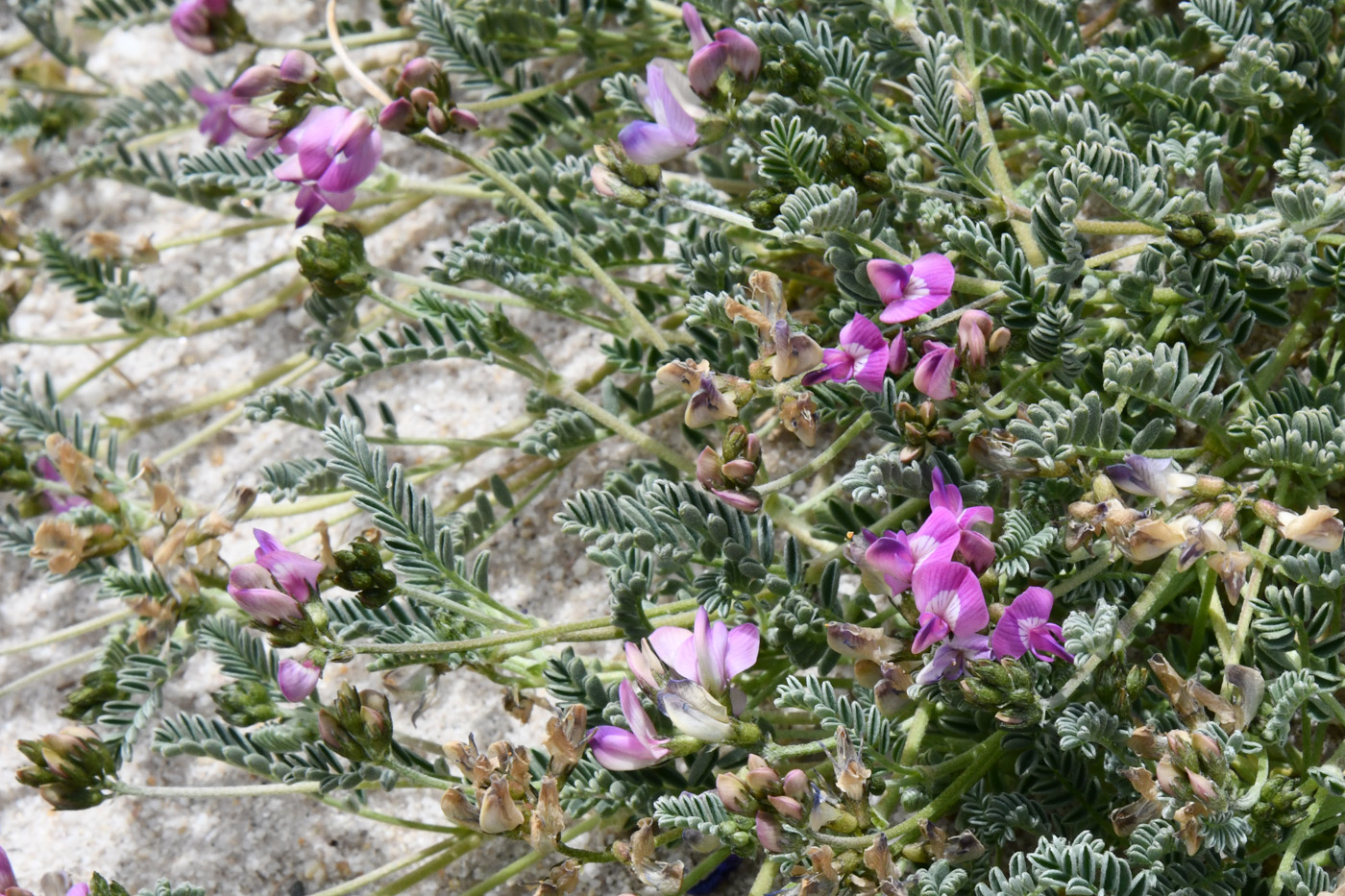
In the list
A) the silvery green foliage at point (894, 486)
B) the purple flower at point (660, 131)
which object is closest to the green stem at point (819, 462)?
the silvery green foliage at point (894, 486)

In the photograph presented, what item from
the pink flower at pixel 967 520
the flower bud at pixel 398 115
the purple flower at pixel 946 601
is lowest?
the purple flower at pixel 946 601

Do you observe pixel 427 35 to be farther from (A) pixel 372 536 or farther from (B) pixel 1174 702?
(B) pixel 1174 702

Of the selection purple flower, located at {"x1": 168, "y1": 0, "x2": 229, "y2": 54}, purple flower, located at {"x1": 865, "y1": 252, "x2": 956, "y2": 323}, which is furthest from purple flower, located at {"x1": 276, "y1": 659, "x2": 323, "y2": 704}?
purple flower, located at {"x1": 168, "y1": 0, "x2": 229, "y2": 54}

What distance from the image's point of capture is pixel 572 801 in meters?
1.32

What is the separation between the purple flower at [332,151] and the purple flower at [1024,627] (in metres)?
0.92

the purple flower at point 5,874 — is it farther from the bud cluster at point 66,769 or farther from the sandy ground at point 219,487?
the sandy ground at point 219,487

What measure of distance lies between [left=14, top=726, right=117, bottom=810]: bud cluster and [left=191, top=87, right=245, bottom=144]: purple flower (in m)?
1.02

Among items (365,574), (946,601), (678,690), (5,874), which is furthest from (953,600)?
(5,874)

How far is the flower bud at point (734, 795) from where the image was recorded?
3.58ft

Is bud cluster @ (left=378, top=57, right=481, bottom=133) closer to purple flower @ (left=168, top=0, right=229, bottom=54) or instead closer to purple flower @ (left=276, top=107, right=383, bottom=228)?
purple flower @ (left=276, top=107, right=383, bottom=228)

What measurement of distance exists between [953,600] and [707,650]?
0.23 meters

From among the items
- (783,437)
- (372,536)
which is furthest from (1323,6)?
(372,536)

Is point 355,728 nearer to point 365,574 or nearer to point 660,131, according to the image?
point 365,574

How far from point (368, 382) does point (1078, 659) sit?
4.53 feet
